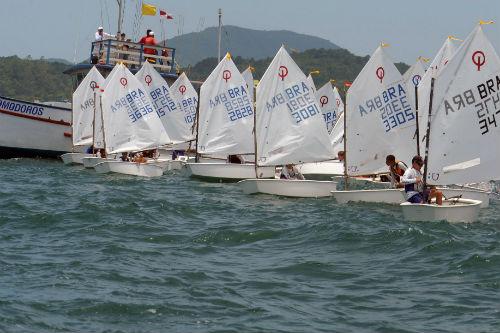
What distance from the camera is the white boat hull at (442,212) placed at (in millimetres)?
21556

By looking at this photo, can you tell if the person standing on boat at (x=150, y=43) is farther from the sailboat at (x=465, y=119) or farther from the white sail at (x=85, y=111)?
the sailboat at (x=465, y=119)

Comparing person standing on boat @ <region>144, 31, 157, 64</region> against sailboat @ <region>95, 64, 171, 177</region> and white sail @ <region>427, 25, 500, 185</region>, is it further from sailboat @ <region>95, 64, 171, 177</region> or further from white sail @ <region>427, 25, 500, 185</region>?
white sail @ <region>427, 25, 500, 185</region>

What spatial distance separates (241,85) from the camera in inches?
1448

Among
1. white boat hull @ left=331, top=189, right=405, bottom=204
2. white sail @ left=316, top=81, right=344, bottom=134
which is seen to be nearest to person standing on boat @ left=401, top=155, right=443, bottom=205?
white boat hull @ left=331, top=189, right=405, bottom=204

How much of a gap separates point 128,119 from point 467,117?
18806mm

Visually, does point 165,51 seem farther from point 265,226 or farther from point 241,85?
point 265,226

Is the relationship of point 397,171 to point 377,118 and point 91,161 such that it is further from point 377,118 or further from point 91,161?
point 91,161

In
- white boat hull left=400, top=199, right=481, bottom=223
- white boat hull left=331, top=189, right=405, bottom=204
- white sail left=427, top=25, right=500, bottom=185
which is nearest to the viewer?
white boat hull left=400, top=199, right=481, bottom=223

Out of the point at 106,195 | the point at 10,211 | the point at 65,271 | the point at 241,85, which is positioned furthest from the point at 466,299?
the point at 241,85

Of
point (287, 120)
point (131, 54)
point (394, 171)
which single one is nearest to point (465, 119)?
point (394, 171)

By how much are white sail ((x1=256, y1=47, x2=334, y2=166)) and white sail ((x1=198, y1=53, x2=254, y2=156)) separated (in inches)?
206

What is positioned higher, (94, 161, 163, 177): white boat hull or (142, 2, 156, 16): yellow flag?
(142, 2, 156, 16): yellow flag

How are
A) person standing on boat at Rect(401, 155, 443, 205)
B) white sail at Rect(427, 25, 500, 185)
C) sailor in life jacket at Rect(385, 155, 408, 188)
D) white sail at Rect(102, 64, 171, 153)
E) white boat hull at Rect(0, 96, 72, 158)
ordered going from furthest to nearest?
white boat hull at Rect(0, 96, 72, 158), white sail at Rect(102, 64, 171, 153), sailor in life jacket at Rect(385, 155, 408, 188), person standing on boat at Rect(401, 155, 443, 205), white sail at Rect(427, 25, 500, 185)

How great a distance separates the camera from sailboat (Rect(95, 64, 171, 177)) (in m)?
38.4
